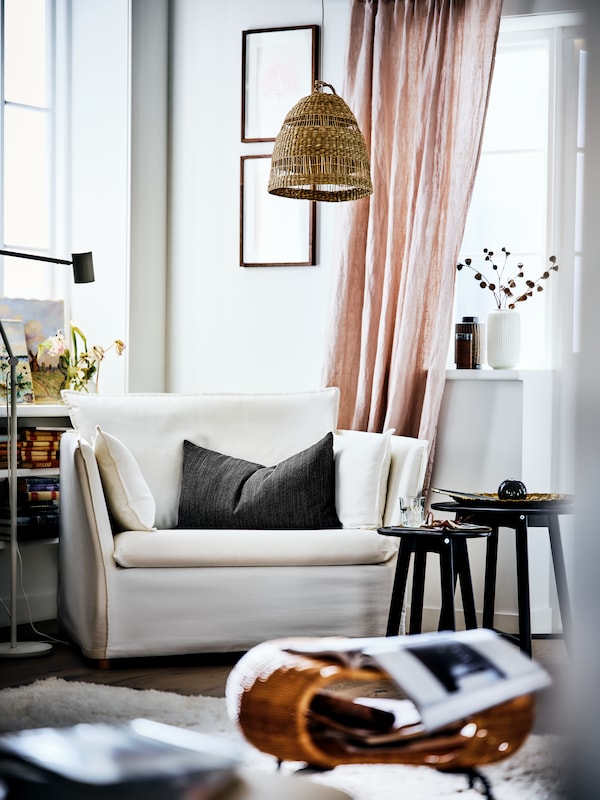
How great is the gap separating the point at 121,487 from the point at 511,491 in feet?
4.21

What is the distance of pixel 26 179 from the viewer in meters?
4.30

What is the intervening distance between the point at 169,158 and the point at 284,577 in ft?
7.16

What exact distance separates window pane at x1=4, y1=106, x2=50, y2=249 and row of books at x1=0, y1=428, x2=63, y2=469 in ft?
2.89

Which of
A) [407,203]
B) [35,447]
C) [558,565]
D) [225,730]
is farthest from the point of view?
[407,203]

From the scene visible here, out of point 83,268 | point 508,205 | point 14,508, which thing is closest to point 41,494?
point 14,508

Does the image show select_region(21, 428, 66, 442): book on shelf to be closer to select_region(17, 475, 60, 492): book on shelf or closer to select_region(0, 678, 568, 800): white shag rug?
select_region(17, 475, 60, 492): book on shelf

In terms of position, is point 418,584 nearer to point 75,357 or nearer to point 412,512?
point 412,512

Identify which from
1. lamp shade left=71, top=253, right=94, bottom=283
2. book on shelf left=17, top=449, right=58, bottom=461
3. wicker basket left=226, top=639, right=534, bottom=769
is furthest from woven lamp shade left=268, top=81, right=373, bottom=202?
wicker basket left=226, top=639, right=534, bottom=769

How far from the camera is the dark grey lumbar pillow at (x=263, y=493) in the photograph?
349cm

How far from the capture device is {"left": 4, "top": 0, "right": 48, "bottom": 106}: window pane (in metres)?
4.22

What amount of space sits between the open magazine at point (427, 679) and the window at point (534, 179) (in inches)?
101

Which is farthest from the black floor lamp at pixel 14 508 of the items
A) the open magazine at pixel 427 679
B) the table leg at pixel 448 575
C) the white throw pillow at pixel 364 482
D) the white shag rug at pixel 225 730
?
the open magazine at pixel 427 679

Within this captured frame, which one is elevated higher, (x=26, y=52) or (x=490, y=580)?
(x=26, y=52)

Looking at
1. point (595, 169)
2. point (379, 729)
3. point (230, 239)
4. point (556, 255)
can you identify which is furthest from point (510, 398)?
point (595, 169)
